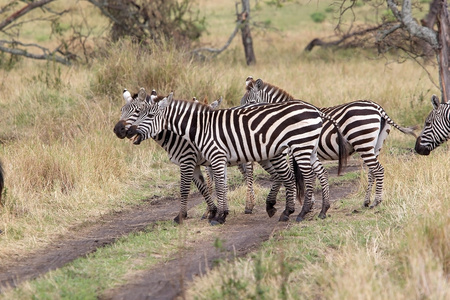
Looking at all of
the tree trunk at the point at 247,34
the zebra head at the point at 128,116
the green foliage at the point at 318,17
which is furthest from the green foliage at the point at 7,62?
the green foliage at the point at 318,17

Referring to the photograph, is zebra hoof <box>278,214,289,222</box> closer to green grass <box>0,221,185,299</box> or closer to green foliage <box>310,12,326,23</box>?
green grass <box>0,221,185,299</box>

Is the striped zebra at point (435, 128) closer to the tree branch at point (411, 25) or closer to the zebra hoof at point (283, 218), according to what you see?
the zebra hoof at point (283, 218)

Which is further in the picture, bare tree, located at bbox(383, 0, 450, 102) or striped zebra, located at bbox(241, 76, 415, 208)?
bare tree, located at bbox(383, 0, 450, 102)

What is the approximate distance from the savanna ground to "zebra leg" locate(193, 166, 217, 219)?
240 millimetres

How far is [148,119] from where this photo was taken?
7371 mm

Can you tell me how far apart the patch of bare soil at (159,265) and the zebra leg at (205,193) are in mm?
249

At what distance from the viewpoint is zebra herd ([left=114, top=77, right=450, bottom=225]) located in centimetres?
722

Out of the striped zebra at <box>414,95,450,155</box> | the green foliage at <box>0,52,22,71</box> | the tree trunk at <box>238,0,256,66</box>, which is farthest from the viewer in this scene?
the tree trunk at <box>238,0,256,66</box>

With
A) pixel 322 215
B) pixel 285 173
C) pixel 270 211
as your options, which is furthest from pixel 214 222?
pixel 322 215

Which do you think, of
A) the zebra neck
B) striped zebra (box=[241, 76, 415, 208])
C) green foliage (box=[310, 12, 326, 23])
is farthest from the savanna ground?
green foliage (box=[310, 12, 326, 23])

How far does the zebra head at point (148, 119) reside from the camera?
7313 mm

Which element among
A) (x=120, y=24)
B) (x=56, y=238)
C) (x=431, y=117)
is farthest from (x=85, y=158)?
(x=120, y=24)

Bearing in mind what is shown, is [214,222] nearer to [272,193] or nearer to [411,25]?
[272,193]

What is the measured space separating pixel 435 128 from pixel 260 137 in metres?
2.70
